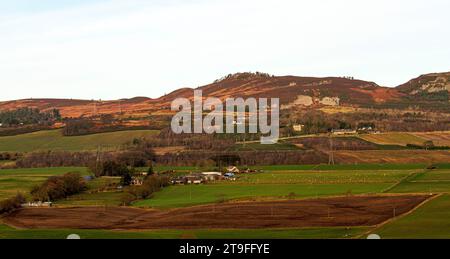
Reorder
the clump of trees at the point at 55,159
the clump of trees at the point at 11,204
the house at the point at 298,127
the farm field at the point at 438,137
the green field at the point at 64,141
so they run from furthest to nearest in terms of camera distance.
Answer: the house at the point at 298,127
the green field at the point at 64,141
the farm field at the point at 438,137
the clump of trees at the point at 55,159
the clump of trees at the point at 11,204

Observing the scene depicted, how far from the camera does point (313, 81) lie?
199 m

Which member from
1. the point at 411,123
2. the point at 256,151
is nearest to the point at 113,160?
the point at 256,151

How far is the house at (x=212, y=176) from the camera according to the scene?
219ft

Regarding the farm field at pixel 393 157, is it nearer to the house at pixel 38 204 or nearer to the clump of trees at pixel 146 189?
the clump of trees at pixel 146 189

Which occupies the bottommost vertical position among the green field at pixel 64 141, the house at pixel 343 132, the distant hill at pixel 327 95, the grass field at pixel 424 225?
the grass field at pixel 424 225

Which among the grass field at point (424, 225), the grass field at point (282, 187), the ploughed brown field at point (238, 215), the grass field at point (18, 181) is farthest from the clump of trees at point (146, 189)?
the grass field at point (424, 225)

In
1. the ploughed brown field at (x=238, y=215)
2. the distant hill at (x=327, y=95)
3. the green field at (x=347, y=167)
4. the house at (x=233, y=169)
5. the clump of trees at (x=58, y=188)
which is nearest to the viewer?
the ploughed brown field at (x=238, y=215)

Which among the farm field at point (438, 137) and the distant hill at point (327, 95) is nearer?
the farm field at point (438, 137)

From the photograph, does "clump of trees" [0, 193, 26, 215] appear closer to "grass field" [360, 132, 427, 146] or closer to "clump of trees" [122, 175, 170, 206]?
"clump of trees" [122, 175, 170, 206]

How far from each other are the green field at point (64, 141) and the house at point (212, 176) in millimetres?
27544

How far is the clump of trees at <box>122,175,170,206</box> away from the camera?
51.2 metres

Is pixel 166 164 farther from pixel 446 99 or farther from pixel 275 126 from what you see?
pixel 446 99

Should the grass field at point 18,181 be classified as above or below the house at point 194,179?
above

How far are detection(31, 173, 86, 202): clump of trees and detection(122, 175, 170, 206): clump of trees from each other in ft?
16.3
